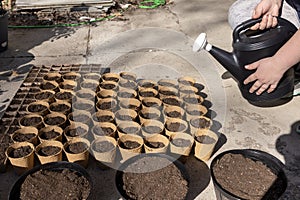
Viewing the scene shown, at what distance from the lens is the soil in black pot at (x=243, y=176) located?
5.24 feet

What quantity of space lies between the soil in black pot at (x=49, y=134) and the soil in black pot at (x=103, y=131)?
0.21 metres

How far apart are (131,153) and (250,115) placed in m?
0.91

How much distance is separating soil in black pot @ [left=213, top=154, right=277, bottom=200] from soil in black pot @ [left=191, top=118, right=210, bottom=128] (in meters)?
0.36

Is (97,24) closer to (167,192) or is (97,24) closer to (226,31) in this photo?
(226,31)

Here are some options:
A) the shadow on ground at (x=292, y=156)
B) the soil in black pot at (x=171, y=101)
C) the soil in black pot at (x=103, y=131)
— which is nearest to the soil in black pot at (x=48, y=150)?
the soil in black pot at (x=103, y=131)

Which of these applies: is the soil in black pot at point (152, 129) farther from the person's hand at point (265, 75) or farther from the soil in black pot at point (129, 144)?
the person's hand at point (265, 75)

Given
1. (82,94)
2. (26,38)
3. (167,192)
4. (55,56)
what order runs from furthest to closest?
(26,38)
(55,56)
(82,94)
(167,192)

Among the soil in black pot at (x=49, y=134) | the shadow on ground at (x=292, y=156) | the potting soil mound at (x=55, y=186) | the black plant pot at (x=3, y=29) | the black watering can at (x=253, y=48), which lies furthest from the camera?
the black plant pot at (x=3, y=29)

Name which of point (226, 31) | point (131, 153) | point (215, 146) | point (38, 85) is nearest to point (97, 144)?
point (131, 153)

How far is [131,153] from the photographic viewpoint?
1.89 metres

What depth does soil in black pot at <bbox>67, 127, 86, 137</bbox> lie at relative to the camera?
2029mm

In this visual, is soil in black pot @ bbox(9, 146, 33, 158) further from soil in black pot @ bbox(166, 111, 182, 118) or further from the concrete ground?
soil in black pot @ bbox(166, 111, 182, 118)

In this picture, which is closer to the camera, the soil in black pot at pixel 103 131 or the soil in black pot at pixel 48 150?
the soil in black pot at pixel 48 150

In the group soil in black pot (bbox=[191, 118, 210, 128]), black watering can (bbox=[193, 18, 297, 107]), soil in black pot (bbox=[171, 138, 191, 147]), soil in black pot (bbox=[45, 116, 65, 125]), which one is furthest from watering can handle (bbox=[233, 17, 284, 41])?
soil in black pot (bbox=[45, 116, 65, 125])
